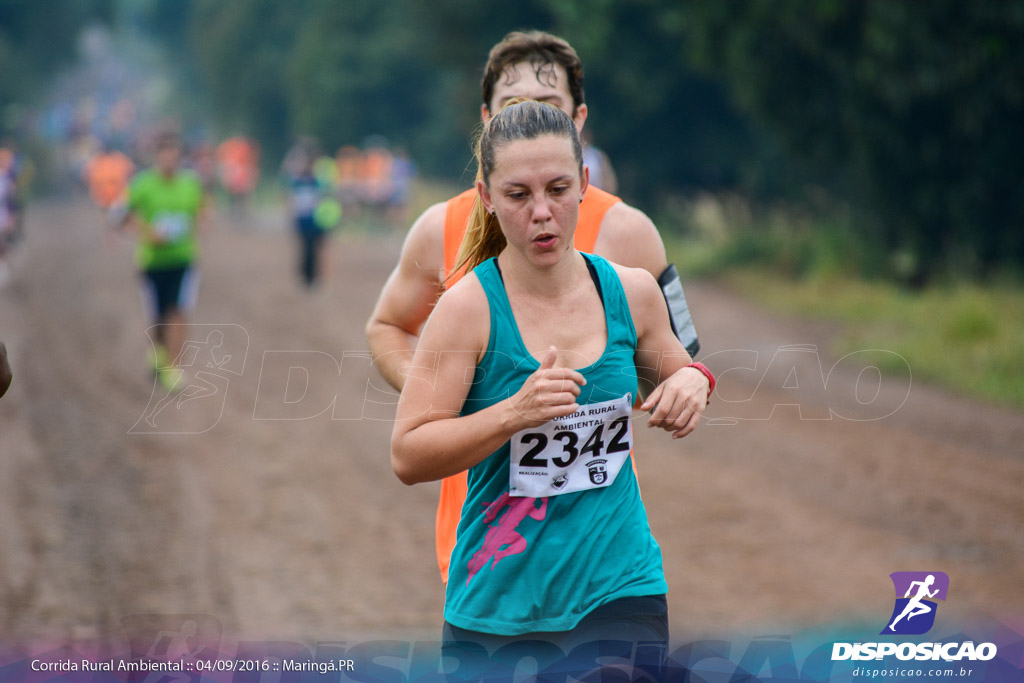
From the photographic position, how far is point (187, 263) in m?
11.2

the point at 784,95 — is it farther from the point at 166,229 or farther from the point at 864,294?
the point at 166,229

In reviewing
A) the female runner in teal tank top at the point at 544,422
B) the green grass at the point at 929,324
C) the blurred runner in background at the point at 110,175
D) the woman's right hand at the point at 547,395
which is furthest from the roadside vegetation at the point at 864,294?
the blurred runner in background at the point at 110,175

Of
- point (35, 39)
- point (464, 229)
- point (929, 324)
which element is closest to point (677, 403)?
point (464, 229)

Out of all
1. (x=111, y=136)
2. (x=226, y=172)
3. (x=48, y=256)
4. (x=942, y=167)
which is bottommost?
(x=942, y=167)

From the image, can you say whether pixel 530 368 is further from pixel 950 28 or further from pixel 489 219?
pixel 950 28

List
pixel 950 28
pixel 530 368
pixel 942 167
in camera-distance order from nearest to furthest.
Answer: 1. pixel 530 368
2. pixel 950 28
3. pixel 942 167

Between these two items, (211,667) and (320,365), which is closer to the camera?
(211,667)

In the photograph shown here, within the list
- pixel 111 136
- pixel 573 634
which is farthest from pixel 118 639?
pixel 111 136

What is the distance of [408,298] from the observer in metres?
3.52

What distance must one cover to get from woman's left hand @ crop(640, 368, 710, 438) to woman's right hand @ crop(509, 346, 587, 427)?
0.75 feet

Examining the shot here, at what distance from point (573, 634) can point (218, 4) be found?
5617 cm

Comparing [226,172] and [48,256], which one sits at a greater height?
[226,172]

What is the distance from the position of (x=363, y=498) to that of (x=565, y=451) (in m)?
5.62

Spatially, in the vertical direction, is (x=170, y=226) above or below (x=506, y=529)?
above
